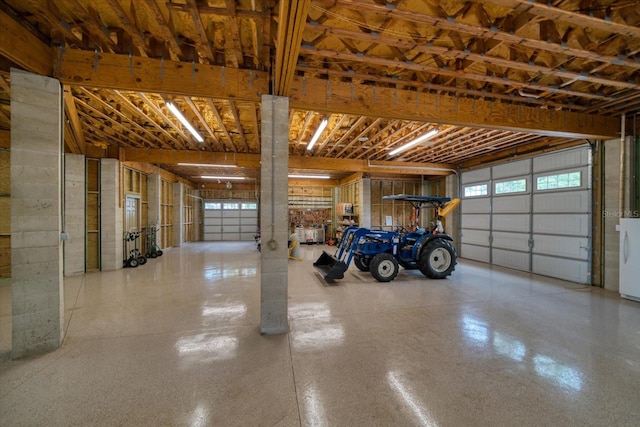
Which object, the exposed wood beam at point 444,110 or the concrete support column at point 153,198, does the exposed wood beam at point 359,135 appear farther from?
the concrete support column at point 153,198

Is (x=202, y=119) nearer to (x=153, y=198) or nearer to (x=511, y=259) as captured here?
(x=153, y=198)

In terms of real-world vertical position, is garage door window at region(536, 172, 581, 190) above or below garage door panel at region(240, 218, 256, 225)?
above

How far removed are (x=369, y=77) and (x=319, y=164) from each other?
5.35 metres

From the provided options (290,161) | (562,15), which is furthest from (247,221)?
(562,15)

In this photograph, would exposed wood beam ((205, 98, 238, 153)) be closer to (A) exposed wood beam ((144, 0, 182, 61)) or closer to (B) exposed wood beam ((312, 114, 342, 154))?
(A) exposed wood beam ((144, 0, 182, 61))

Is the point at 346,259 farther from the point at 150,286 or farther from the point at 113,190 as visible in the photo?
the point at 113,190

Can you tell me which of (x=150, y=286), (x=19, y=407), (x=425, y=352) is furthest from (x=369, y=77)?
(x=150, y=286)

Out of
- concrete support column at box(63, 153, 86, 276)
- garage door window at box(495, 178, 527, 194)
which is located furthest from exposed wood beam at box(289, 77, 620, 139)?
concrete support column at box(63, 153, 86, 276)

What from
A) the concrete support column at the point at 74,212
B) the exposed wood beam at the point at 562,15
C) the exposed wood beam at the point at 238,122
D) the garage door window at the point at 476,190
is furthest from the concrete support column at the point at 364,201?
the concrete support column at the point at 74,212

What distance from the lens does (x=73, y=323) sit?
11.9 ft

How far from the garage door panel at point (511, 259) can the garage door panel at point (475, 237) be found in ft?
1.58

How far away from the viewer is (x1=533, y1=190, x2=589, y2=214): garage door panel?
19.5 ft

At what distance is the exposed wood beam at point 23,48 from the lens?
8.26 feet

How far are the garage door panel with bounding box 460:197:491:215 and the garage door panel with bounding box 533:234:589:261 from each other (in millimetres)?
1731
